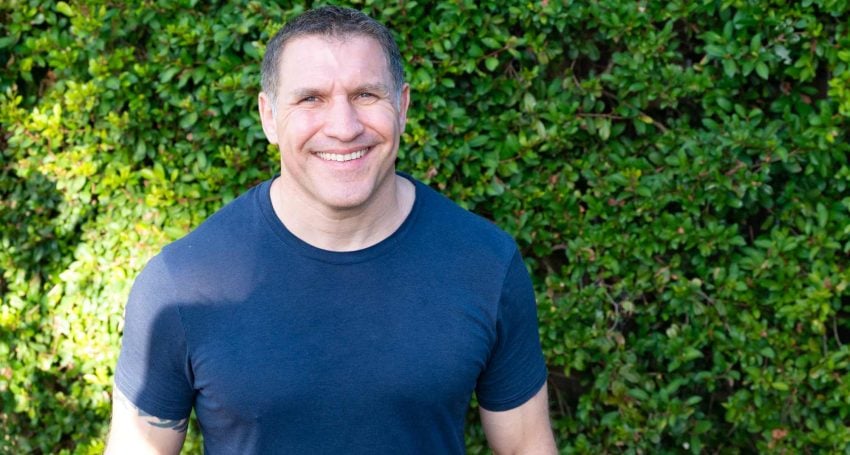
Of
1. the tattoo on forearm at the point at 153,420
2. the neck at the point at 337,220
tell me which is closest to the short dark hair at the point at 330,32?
the neck at the point at 337,220

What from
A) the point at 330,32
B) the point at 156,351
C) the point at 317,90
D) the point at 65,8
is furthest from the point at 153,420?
the point at 65,8

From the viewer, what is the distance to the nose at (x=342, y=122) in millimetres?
2254

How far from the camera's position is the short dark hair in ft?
7.55

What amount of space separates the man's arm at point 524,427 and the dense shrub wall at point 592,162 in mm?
1058

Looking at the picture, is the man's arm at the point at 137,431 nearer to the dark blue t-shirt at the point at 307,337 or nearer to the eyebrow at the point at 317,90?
the dark blue t-shirt at the point at 307,337

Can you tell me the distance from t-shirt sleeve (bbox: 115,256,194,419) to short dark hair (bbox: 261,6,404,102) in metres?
0.53

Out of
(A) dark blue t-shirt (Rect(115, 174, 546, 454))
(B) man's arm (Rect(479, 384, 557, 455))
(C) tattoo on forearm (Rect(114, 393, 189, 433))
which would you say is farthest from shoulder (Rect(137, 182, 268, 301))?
(B) man's arm (Rect(479, 384, 557, 455))

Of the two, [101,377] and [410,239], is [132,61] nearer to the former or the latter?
[101,377]

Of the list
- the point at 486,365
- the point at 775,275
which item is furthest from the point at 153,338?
the point at 775,275

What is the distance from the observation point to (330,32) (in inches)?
90.0

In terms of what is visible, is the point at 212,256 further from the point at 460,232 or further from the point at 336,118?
the point at 460,232

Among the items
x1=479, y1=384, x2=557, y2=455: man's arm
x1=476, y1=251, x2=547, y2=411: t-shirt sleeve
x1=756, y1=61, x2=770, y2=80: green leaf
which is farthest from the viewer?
x1=756, y1=61, x2=770, y2=80: green leaf

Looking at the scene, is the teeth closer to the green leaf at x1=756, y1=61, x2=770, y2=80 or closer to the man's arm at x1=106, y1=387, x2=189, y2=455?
the man's arm at x1=106, y1=387, x2=189, y2=455

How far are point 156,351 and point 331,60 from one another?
0.78 m
